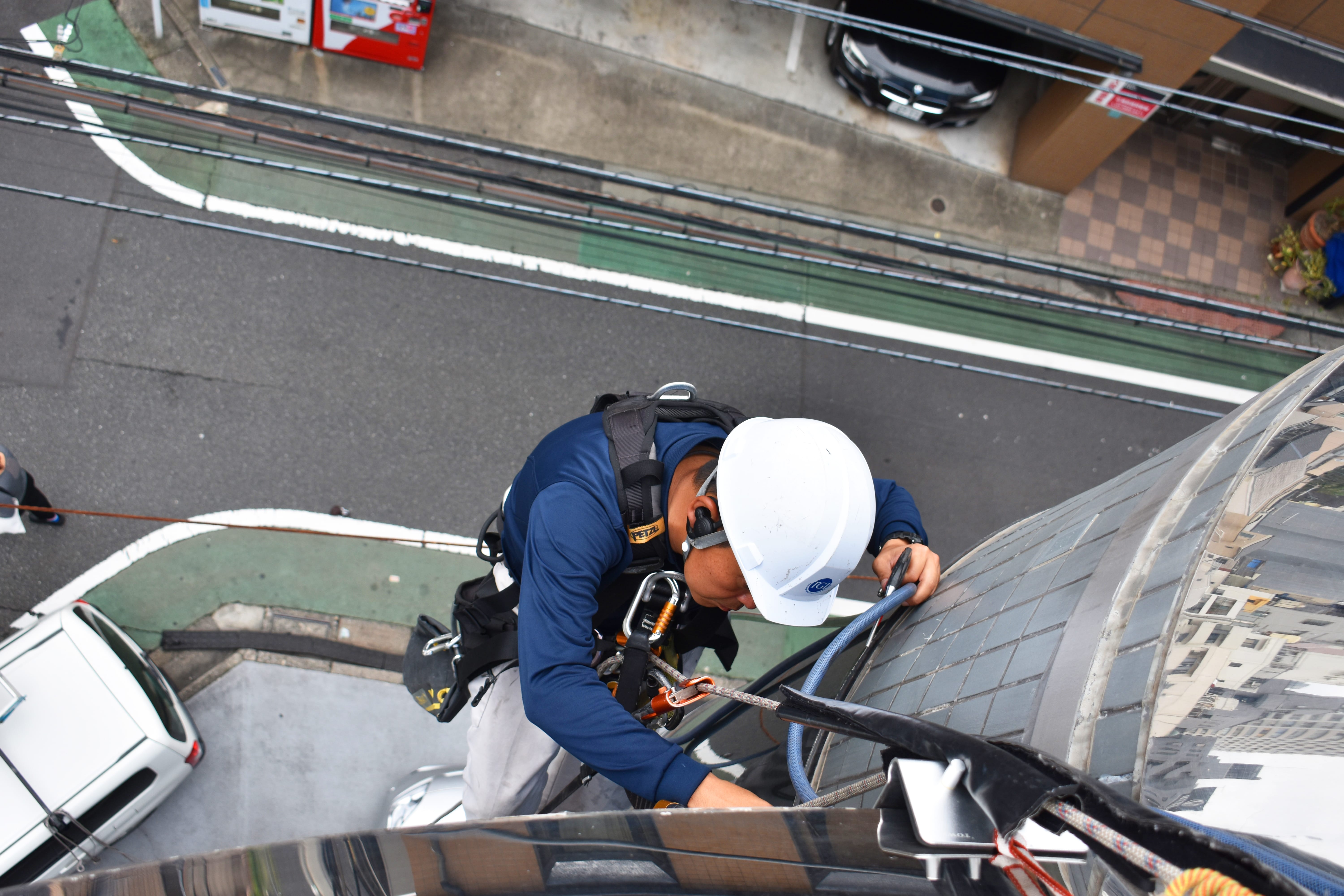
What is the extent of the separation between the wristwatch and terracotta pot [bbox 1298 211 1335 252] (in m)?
8.86

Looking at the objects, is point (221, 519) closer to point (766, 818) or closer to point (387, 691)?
point (387, 691)

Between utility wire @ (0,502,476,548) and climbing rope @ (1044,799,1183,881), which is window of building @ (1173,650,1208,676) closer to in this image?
climbing rope @ (1044,799,1183,881)

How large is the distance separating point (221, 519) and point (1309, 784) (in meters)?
6.34

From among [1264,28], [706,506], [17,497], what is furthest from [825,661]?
[1264,28]

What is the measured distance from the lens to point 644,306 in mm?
6504

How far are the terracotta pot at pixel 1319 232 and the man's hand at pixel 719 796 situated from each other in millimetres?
10079

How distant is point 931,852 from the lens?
147 centimetres

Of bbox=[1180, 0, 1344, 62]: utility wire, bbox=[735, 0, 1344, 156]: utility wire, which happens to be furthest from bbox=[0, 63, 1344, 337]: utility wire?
bbox=[1180, 0, 1344, 62]: utility wire

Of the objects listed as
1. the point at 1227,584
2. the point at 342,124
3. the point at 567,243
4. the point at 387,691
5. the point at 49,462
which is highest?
the point at 342,124

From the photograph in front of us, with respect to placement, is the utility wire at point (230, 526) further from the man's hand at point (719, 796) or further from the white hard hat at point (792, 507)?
the man's hand at point (719, 796)

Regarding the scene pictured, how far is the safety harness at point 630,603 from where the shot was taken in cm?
299

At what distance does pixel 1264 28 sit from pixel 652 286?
5136mm

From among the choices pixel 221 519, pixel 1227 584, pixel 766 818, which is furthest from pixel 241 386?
pixel 1227 584

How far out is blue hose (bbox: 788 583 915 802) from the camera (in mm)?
2377
